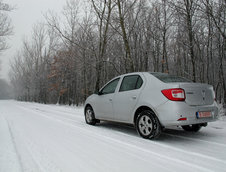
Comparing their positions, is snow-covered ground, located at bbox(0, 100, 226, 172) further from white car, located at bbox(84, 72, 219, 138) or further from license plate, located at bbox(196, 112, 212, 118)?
license plate, located at bbox(196, 112, 212, 118)

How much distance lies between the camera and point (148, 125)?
3.81 meters

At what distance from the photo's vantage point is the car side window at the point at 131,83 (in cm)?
425

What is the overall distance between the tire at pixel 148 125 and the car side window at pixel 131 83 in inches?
30.5

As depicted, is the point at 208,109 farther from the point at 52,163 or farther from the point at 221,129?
the point at 52,163

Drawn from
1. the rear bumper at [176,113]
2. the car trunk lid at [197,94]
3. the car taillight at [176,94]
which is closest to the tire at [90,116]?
the rear bumper at [176,113]

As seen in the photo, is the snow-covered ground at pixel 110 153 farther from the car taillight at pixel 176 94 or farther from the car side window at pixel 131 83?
the car side window at pixel 131 83

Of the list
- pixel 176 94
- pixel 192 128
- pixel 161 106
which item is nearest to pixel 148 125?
pixel 161 106

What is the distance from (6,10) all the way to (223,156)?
1599 centimetres

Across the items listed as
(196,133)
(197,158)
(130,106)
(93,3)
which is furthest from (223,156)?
(93,3)

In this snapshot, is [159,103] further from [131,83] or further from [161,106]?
[131,83]

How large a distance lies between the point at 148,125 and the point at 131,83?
1279mm

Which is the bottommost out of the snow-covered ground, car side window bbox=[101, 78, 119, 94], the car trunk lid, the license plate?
the snow-covered ground

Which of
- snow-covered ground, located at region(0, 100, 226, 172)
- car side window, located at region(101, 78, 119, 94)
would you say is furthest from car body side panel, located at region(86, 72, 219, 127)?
car side window, located at region(101, 78, 119, 94)

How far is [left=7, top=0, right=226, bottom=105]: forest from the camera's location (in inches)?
356
